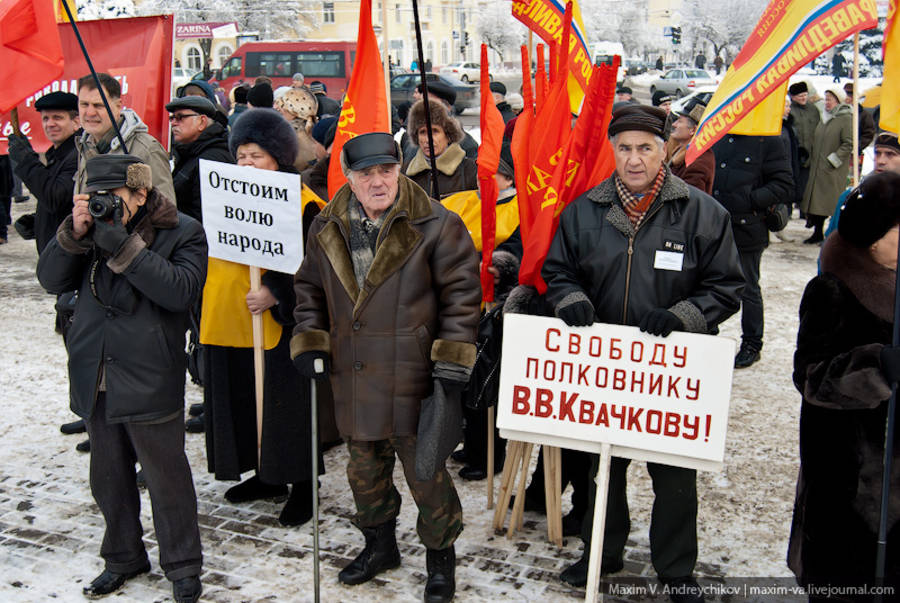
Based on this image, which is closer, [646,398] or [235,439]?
[646,398]

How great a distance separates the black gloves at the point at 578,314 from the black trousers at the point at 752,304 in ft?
12.5

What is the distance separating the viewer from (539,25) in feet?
17.2

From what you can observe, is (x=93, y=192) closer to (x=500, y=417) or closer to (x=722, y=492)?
(x=500, y=417)

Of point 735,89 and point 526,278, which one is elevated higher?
point 735,89

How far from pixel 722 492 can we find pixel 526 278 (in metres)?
1.73

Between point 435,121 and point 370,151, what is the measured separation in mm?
1642

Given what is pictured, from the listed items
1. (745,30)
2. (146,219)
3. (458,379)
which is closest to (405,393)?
(458,379)

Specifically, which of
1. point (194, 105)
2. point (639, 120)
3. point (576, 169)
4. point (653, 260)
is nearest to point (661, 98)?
point (194, 105)

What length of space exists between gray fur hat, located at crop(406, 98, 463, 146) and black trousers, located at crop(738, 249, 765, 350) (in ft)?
9.09

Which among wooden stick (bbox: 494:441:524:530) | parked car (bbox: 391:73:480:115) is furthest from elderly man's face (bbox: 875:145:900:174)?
parked car (bbox: 391:73:480:115)

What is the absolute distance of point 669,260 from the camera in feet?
11.6

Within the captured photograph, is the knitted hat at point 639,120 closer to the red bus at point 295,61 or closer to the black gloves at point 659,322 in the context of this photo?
the black gloves at point 659,322

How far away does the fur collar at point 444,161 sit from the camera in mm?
5094

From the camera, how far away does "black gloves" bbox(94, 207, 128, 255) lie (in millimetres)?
3482
